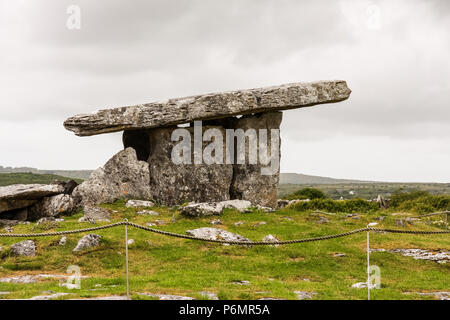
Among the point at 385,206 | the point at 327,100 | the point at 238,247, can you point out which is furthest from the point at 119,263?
the point at 385,206

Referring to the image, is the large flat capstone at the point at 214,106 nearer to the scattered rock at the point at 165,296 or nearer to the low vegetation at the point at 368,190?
the scattered rock at the point at 165,296

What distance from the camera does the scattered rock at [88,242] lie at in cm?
1600

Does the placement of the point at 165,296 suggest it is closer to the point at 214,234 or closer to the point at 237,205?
the point at 214,234

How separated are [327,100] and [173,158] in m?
8.61

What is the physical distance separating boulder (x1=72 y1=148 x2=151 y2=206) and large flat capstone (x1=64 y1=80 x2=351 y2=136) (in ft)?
6.35

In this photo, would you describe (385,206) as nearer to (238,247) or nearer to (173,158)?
(173,158)

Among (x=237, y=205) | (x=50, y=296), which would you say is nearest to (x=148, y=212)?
(x=237, y=205)

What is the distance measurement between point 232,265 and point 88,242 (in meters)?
4.79

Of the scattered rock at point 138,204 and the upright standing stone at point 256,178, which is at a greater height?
the upright standing stone at point 256,178

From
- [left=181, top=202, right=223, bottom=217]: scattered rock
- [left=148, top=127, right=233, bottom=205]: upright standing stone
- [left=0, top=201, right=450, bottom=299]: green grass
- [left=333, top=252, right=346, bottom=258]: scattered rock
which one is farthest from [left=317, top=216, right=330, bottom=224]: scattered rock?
[left=333, top=252, right=346, bottom=258]: scattered rock

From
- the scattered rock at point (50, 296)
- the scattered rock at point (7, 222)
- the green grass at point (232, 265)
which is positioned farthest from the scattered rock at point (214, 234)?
the scattered rock at point (7, 222)

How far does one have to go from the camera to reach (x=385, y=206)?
35125 millimetres

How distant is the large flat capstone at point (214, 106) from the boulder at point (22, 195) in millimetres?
4669

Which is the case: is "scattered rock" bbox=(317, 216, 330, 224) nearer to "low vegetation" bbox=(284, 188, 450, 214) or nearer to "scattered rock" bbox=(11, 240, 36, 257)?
"low vegetation" bbox=(284, 188, 450, 214)
